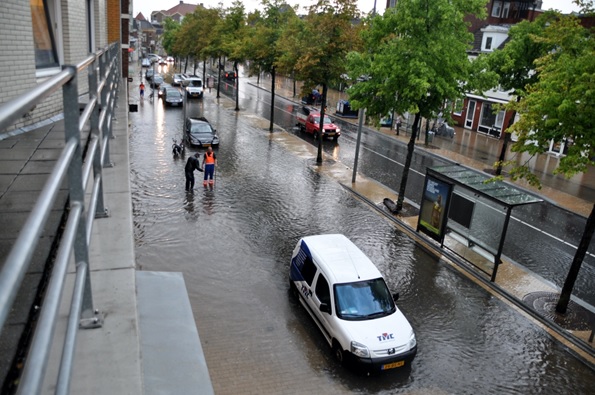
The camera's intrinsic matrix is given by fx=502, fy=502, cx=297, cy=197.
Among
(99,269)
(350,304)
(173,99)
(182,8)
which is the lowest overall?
(350,304)

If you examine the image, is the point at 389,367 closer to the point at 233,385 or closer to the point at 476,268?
the point at 233,385

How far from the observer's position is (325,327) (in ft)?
35.4

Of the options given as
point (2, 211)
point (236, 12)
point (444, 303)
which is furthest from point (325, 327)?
point (236, 12)

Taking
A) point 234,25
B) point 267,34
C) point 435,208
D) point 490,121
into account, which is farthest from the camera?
point 234,25

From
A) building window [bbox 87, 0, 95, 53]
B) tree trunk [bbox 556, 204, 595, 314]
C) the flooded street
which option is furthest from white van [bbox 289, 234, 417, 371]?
building window [bbox 87, 0, 95, 53]

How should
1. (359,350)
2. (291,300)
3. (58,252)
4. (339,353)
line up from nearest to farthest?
(58,252)
(359,350)
(339,353)
(291,300)

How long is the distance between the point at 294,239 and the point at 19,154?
38.0ft

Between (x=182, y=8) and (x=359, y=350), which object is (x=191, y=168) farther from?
(x=182, y=8)

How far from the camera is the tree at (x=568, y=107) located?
11203 millimetres

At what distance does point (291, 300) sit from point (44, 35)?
25.7 ft

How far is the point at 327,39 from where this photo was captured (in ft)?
79.2

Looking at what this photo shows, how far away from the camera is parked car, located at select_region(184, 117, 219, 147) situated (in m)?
27.8

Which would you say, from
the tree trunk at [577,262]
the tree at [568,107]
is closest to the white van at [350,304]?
the tree trunk at [577,262]

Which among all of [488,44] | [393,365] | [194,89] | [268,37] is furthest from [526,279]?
[194,89]
